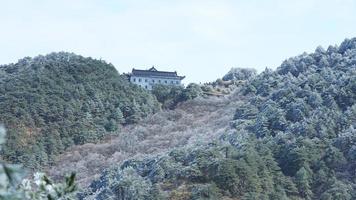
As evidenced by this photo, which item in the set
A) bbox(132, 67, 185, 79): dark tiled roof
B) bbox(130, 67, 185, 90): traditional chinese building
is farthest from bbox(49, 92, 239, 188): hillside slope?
bbox(132, 67, 185, 79): dark tiled roof

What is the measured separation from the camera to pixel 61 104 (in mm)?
55469

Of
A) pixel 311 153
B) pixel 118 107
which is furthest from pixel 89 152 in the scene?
pixel 311 153

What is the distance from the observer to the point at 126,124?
189 ft

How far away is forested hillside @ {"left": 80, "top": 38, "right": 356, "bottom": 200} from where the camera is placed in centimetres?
3164

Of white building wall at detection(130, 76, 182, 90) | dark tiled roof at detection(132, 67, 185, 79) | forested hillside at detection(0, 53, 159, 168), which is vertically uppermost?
dark tiled roof at detection(132, 67, 185, 79)

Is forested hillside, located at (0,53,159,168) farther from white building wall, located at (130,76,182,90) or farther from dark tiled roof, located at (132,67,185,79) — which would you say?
dark tiled roof, located at (132,67,185,79)

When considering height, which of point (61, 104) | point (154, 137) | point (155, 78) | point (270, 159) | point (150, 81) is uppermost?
point (155, 78)

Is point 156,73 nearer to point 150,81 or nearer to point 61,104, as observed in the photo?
point 150,81

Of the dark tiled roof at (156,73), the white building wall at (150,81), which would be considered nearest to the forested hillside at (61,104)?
the white building wall at (150,81)

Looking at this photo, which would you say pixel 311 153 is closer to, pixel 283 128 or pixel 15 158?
pixel 283 128

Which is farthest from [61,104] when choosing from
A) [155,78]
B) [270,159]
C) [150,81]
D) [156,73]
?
[270,159]

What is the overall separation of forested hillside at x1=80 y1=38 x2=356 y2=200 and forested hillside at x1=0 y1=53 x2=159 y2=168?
989cm

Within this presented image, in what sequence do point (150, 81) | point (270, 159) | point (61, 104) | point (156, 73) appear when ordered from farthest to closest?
point (156, 73), point (150, 81), point (61, 104), point (270, 159)

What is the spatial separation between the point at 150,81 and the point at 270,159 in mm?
35726
